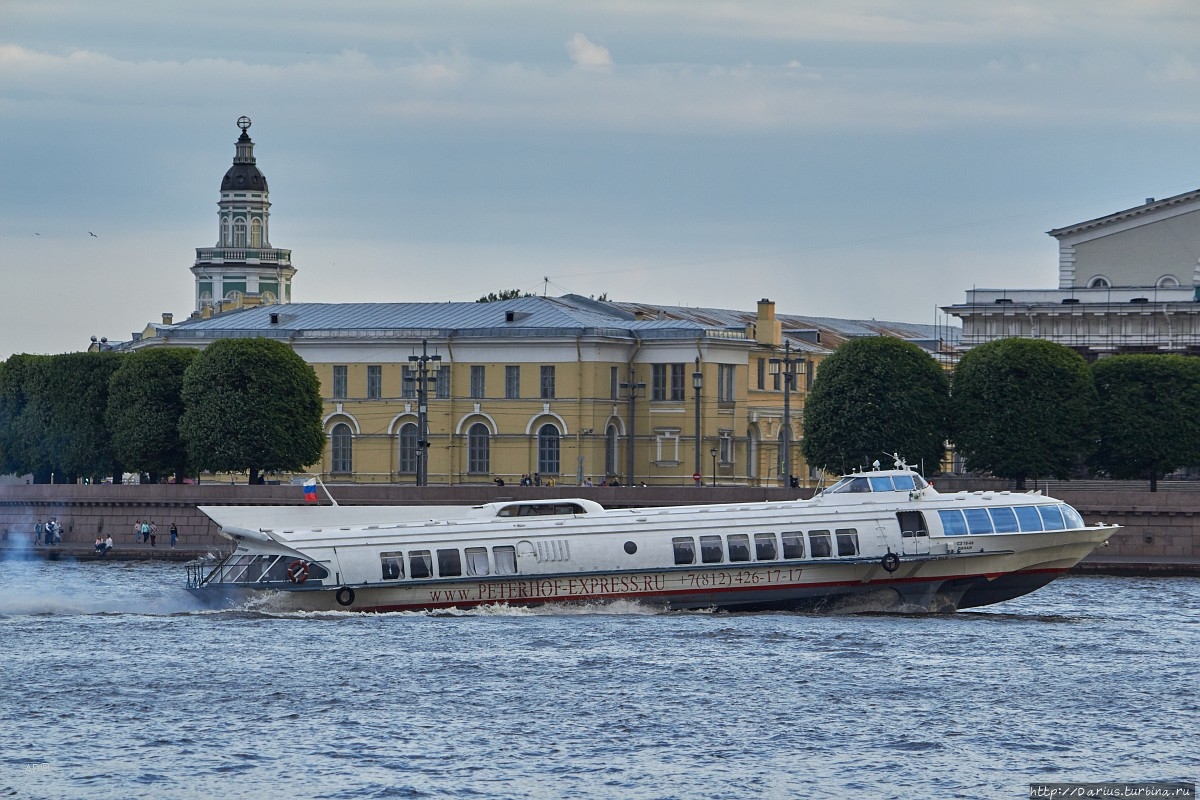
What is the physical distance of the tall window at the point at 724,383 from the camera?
93125 millimetres

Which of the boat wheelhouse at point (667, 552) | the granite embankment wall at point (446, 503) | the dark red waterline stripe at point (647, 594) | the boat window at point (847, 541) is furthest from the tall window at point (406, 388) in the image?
the boat window at point (847, 541)

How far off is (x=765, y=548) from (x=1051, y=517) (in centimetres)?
548

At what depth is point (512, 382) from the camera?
9181 centimetres

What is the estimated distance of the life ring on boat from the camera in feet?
148

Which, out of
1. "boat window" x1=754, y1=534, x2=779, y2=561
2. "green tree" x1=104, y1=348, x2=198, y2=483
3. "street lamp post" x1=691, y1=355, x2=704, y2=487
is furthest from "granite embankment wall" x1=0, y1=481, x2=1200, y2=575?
"boat window" x1=754, y1=534, x2=779, y2=561

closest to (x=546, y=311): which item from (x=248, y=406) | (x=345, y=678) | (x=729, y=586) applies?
(x=248, y=406)

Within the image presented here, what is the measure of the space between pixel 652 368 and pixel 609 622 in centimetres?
4768

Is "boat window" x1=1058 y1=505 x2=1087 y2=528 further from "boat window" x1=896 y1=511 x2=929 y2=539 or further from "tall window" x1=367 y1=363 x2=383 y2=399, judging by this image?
"tall window" x1=367 y1=363 x2=383 y2=399

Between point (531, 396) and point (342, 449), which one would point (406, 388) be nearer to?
point (342, 449)

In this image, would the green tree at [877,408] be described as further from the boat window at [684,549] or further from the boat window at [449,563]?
the boat window at [449,563]

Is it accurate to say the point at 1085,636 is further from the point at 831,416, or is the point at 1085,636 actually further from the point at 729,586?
the point at 831,416

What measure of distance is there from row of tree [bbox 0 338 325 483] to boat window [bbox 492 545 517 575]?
33.3 metres

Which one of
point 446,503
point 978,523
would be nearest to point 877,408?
point 446,503

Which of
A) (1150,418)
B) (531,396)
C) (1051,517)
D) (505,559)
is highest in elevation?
(531,396)
